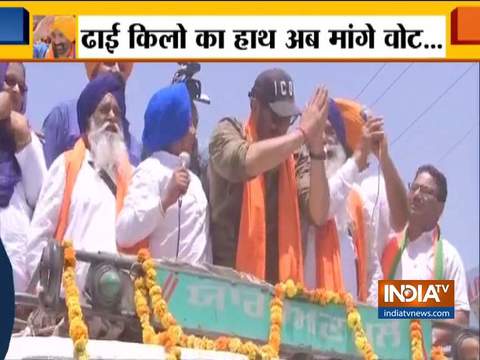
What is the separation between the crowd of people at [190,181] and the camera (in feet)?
20.3

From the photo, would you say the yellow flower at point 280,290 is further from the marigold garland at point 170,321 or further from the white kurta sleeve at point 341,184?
the white kurta sleeve at point 341,184

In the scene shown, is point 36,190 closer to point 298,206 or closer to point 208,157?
point 208,157

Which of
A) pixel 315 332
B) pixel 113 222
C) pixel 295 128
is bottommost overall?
pixel 315 332

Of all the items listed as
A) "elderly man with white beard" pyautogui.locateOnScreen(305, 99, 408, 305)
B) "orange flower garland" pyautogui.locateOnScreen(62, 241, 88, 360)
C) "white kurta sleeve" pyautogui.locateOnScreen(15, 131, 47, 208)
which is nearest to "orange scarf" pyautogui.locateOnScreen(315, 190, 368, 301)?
"elderly man with white beard" pyautogui.locateOnScreen(305, 99, 408, 305)

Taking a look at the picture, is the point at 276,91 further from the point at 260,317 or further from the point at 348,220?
the point at 260,317

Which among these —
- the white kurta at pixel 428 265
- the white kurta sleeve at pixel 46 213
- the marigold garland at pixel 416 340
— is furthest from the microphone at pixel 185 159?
the marigold garland at pixel 416 340

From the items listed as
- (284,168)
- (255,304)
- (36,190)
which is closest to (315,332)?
(255,304)

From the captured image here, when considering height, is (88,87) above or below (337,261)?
above

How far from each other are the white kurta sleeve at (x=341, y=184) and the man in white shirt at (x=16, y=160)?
1261mm

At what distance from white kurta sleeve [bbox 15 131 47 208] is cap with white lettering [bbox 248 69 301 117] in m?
0.94

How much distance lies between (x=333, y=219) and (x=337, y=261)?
18 cm

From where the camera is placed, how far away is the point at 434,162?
632 centimetres

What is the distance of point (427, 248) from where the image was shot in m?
6.37

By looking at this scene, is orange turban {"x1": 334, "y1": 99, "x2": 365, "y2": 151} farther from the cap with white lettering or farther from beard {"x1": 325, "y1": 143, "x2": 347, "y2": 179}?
the cap with white lettering
